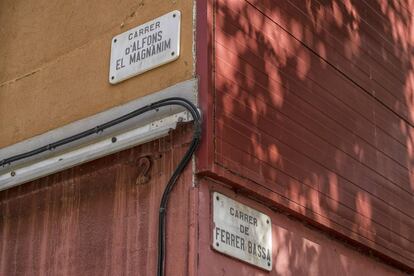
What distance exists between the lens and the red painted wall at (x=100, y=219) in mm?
5684

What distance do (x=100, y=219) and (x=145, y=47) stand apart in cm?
131

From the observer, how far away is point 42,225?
258 inches

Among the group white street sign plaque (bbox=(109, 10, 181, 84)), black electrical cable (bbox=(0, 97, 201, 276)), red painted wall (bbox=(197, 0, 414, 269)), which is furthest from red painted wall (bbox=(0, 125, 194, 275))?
white street sign plaque (bbox=(109, 10, 181, 84))

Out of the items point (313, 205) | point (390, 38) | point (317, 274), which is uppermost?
point (390, 38)

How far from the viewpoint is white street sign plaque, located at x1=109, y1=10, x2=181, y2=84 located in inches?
244

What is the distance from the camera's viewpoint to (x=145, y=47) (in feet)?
20.9

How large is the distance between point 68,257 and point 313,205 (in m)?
1.88

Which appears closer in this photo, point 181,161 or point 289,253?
point 181,161

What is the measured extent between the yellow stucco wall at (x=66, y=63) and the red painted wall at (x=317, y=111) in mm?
438

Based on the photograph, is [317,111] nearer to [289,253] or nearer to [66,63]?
[289,253]

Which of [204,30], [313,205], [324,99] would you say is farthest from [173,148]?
[324,99]

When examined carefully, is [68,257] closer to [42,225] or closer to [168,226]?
[42,225]

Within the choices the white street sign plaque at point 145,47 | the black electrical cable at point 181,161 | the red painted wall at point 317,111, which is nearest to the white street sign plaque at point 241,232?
the red painted wall at point 317,111

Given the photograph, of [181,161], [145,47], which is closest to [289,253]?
[181,161]
